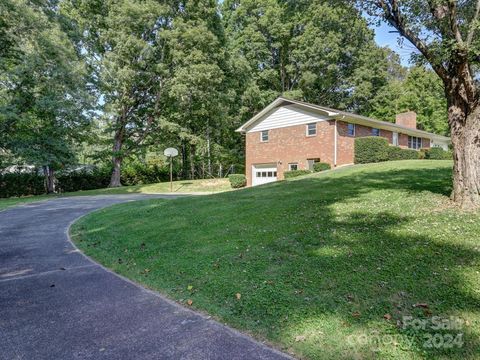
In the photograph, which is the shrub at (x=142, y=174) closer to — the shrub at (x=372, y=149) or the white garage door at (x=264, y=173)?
the white garage door at (x=264, y=173)

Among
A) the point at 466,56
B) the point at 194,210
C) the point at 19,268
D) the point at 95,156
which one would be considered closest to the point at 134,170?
the point at 95,156

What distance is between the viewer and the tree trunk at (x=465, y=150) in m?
6.21

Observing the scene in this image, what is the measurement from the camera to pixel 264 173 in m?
24.5

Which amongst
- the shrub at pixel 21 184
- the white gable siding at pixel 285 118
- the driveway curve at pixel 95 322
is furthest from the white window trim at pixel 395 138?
the shrub at pixel 21 184

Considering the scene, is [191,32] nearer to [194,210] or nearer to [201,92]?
[201,92]

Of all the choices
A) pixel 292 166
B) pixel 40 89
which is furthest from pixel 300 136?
pixel 40 89

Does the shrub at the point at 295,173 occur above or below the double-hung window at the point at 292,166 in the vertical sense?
below

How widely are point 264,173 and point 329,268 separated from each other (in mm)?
20148

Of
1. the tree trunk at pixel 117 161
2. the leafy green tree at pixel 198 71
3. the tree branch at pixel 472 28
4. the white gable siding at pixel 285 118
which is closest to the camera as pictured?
the tree branch at pixel 472 28

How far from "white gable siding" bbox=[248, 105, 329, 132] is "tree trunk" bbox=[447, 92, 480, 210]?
47.0 ft

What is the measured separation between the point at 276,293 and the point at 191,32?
1046 inches

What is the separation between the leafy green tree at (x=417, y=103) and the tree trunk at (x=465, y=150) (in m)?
35.5

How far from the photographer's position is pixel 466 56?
5996mm

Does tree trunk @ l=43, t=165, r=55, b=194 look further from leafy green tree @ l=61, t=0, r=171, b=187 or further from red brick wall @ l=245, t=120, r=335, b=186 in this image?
red brick wall @ l=245, t=120, r=335, b=186
